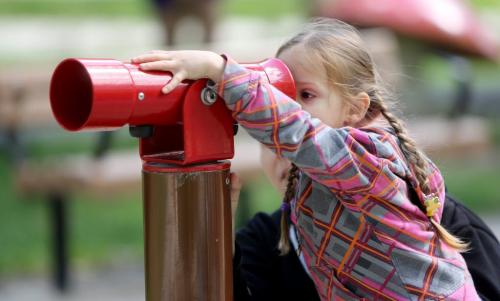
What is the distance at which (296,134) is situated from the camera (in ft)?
5.64

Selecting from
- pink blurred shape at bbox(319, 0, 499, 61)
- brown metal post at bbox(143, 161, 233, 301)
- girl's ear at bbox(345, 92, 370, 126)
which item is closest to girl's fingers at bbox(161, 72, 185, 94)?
brown metal post at bbox(143, 161, 233, 301)

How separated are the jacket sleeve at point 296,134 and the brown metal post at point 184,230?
0.14 metres

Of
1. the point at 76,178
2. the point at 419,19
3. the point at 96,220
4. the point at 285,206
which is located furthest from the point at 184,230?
the point at 419,19

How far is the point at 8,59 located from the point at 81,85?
9.35m

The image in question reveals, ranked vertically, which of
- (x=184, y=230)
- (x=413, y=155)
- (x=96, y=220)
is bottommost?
(x=96, y=220)

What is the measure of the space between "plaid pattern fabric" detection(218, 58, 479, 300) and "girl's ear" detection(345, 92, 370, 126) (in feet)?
0.29

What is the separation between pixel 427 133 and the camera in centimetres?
562

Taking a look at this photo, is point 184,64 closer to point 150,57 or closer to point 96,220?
point 150,57

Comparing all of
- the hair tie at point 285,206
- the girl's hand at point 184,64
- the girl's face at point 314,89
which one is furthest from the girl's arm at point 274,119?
the hair tie at point 285,206

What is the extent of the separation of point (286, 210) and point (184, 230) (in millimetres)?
517

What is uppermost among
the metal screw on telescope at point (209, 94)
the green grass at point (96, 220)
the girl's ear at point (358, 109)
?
the metal screw on telescope at point (209, 94)

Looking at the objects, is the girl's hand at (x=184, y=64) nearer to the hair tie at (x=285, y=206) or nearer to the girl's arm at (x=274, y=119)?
the girl's arm at (x=274, y=119)

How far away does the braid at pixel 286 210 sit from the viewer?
210cm

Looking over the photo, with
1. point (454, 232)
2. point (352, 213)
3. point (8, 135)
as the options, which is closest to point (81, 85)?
point (352, 213)
